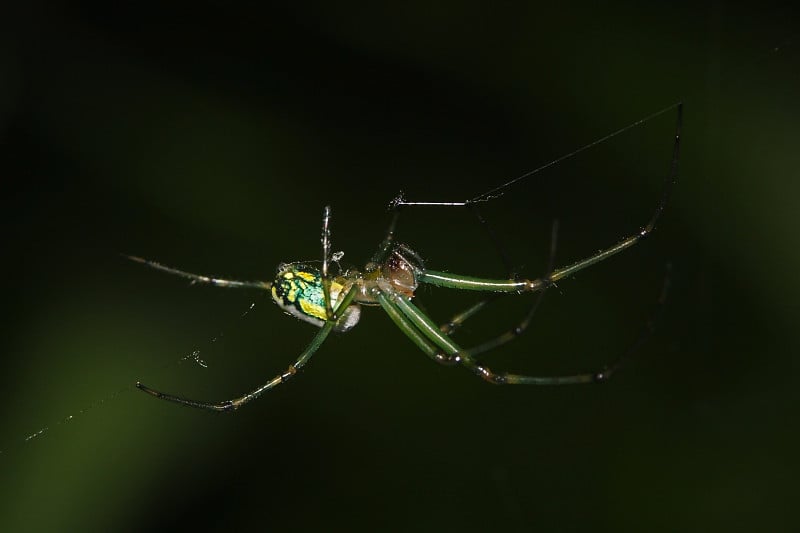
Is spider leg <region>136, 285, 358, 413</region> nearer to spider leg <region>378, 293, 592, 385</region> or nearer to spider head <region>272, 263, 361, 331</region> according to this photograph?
spider head <region>272, 263, 361, 331</region>

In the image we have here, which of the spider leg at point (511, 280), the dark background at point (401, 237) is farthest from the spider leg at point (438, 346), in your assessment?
the dark background at point (401, 237)

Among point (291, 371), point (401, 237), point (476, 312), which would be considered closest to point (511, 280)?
point (476, 312)

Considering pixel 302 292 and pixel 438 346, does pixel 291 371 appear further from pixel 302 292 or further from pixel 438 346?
pixel 438 346

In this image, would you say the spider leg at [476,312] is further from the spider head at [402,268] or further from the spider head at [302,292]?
the spider head at [302,292]

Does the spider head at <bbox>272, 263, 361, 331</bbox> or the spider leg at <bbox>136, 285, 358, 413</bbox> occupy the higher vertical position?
the spider head at <bbox>272, 263, 361, 331</bbox>

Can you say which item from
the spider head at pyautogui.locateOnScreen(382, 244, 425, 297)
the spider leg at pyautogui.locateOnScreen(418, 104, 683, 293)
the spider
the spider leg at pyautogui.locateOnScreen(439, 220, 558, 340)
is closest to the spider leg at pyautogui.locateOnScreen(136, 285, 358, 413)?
the spider

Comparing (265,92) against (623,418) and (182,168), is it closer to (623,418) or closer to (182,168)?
(182,168)
